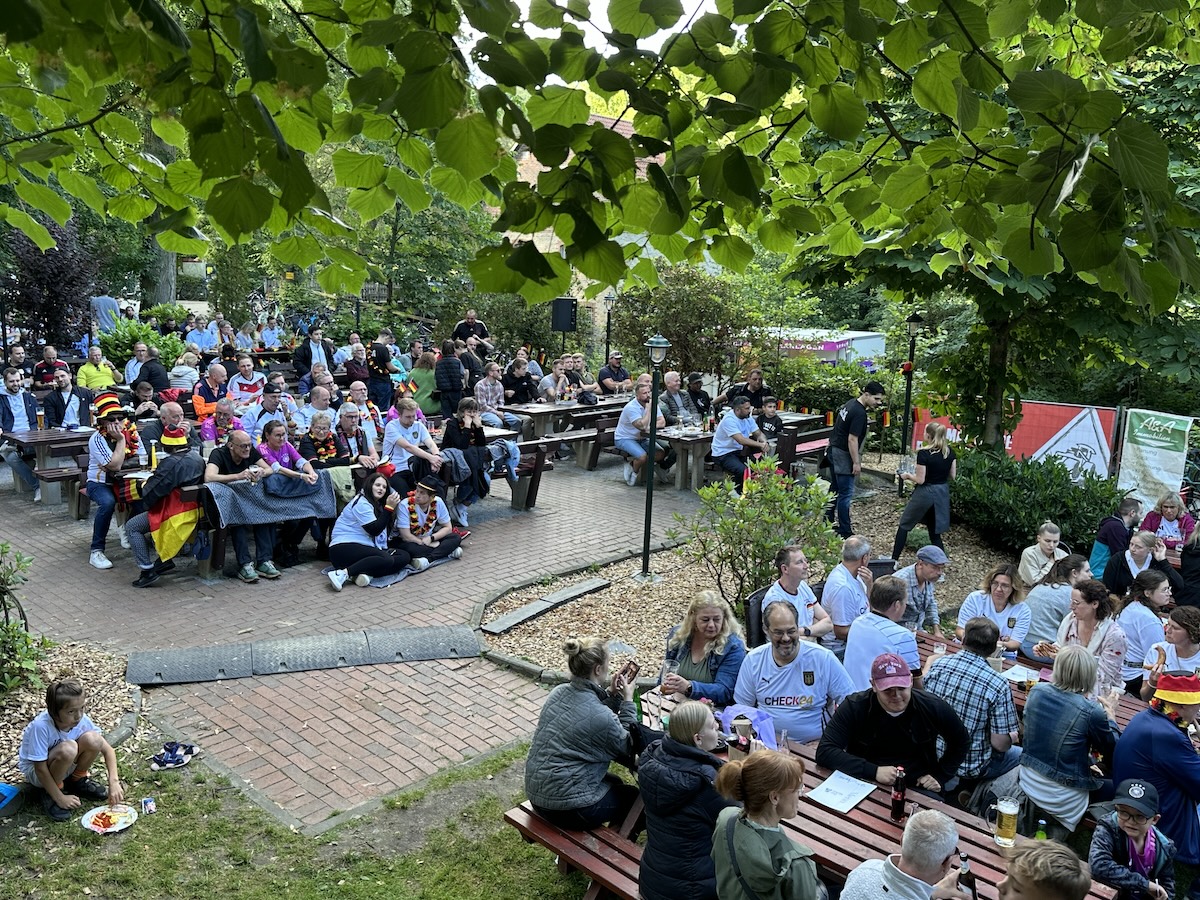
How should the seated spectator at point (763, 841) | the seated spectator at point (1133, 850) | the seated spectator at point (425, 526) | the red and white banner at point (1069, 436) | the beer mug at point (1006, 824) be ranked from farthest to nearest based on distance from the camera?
1. the red and white banner at point (1069, 436)
2. the seated spectator at point (425, 526)
3. the seated spectator at point (1133, 850)
4. the beer mug at point (1006, 824)
5. the seated spectator at point (763, 841)

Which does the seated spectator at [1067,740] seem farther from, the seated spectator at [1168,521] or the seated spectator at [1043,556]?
the seated spectator at [1168,521]

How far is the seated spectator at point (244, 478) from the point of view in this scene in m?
9.56

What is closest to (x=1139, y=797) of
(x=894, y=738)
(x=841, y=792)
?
(x=894, y=738)

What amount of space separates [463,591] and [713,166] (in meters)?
7.07

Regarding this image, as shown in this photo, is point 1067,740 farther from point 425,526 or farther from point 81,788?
point 425,526

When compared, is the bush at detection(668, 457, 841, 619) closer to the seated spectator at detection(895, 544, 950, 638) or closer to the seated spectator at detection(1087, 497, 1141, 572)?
the seated spectator at detection(895, 544, 950, 638)

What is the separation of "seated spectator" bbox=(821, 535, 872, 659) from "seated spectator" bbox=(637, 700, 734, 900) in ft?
9.94

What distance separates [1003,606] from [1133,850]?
9.36 feet

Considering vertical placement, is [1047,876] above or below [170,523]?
above

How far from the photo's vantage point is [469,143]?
2826mm

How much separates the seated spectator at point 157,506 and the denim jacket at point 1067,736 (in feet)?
25.2

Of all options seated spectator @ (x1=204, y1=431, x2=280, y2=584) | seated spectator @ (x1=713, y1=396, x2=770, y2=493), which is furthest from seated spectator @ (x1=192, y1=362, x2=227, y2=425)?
seated spectator @ (x1=713, y1=396, x2=770, y2=493)

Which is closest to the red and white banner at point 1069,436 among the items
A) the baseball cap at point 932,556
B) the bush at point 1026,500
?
the bush at point 1026,500

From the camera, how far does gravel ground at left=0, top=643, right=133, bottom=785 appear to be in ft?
20.1
